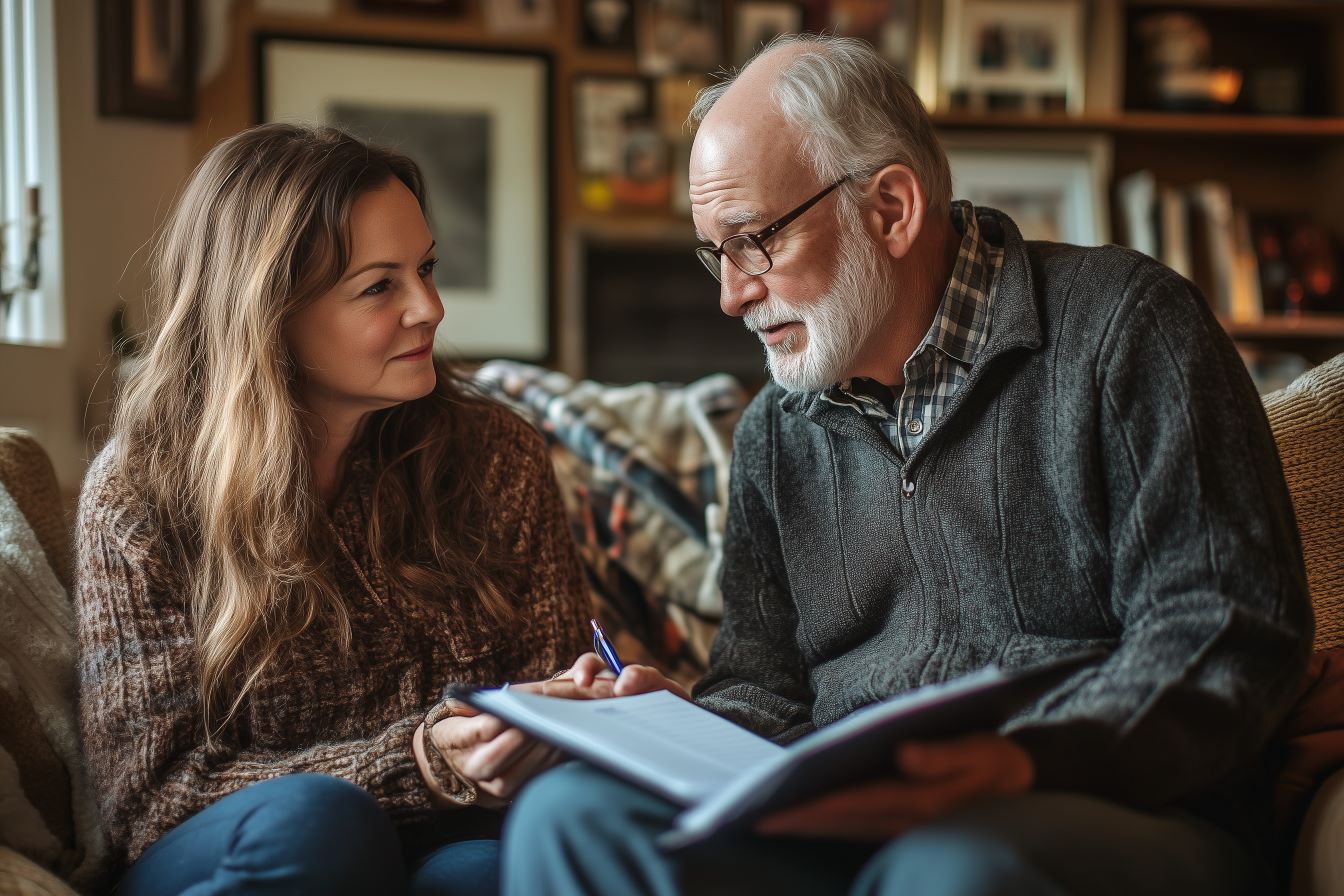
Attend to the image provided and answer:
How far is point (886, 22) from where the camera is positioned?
360 centimetres

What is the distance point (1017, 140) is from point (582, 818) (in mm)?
3084

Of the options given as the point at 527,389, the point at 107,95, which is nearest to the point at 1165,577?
the point at 527,389

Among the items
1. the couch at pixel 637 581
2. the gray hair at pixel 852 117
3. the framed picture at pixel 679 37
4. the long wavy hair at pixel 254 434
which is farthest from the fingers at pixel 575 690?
the framed picture at pixel 679 37

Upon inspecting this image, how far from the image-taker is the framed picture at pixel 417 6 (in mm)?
3356

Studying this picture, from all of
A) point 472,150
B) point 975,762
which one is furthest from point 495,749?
point 472,150

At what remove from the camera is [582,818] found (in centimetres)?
98

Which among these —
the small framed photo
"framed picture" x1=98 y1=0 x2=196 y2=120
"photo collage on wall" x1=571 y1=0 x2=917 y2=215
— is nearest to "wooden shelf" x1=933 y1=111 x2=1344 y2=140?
"photo collage on wall" x1=571 y1=0 x2=917 y2=215

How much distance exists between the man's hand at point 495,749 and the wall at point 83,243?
1.10 metres

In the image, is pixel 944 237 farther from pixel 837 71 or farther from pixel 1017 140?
pixel 1017 140

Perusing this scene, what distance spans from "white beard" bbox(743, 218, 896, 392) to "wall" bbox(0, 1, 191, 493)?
1255mm

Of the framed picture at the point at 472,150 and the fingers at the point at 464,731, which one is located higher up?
the framed picture at the point at 472,150

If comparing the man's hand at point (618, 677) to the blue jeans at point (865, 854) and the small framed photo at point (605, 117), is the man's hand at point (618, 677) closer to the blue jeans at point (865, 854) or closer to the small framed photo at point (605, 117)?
the blue jeans at point (865, 854)

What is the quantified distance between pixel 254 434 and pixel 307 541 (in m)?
0.15

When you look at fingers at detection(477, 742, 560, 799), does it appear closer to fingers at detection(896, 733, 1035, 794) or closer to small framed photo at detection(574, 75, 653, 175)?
fingers at detection(896, 733, 1035, 794)
